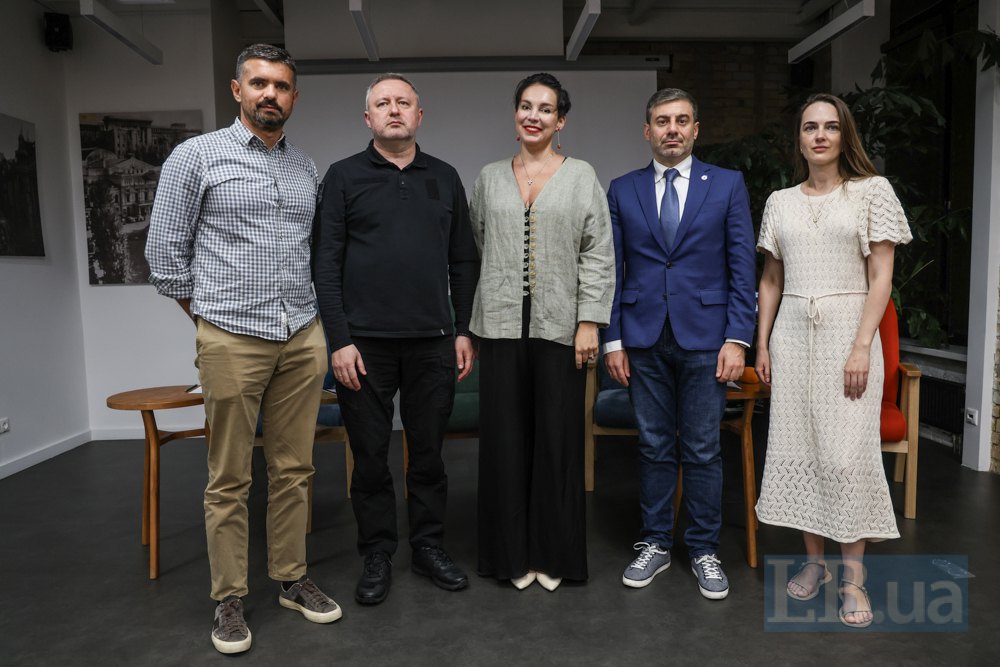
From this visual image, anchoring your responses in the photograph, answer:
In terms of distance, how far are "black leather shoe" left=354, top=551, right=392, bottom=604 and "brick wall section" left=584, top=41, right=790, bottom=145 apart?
566 centimetres

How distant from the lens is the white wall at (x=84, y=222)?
16.6 ft

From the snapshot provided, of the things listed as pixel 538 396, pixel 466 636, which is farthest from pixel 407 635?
pixel 538 396

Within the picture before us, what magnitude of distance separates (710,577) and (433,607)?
0.99m

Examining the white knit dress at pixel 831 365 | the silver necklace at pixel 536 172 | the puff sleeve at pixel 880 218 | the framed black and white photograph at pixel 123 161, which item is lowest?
the white knit dress at pixel 831 365

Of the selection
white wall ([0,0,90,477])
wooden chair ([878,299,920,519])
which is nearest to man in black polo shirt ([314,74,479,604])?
wooden chair ([878,299,920,519])

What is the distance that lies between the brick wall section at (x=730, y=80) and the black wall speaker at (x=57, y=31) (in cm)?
434

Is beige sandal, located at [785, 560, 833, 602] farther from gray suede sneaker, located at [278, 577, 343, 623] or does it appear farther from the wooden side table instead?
the wooden side table

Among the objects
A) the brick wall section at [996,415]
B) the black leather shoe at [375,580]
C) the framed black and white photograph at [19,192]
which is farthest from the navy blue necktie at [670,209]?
the framed black and white photograph at [19,192]

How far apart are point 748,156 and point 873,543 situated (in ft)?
8.07

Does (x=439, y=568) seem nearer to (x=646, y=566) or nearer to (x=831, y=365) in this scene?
(x=646, y=566)

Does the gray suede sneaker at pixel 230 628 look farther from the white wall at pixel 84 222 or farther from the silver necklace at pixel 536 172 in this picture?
the white wall at pixel 84 222

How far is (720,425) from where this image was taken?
292cm

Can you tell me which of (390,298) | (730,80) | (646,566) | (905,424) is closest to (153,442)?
(390,298)

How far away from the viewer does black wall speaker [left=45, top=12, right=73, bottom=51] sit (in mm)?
4797
